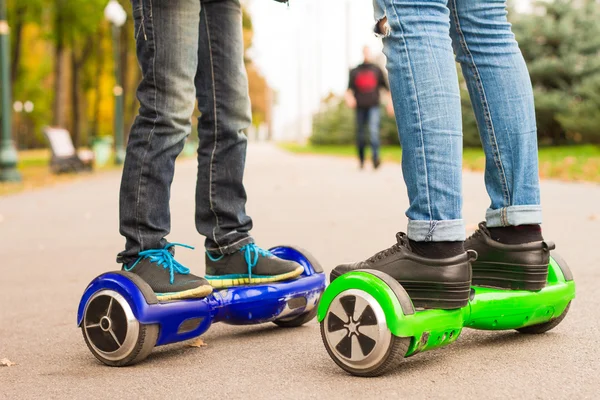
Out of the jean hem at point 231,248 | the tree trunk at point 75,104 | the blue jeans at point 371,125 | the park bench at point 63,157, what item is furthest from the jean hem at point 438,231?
the tree trunk at point 75,104

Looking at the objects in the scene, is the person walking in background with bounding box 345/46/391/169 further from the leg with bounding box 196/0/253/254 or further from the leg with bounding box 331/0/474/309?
the leg with bounding box 331/0/474/309

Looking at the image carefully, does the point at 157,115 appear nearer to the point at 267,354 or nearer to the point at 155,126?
the point at 155,126

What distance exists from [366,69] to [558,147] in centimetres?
617

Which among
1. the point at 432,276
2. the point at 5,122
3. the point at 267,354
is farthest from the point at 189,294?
the point at 5,122

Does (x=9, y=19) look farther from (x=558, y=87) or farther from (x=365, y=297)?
(x=365, y=297)

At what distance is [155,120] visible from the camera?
112 inches

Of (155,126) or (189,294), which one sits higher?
(155,126)

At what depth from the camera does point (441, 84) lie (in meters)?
2.46

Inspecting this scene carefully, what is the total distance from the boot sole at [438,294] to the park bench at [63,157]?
16.3 meters

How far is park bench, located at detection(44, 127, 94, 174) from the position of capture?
17875 millimetres

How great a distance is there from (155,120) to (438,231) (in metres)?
1.02

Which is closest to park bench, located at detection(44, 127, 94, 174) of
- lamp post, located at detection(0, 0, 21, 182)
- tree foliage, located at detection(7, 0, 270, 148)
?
lamp post, located at detection(0, 0, 21, 182)

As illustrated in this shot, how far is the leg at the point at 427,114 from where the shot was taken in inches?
95.7

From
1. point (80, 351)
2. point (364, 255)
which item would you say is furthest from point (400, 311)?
point (364, 255)
